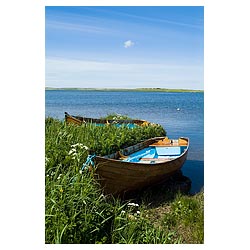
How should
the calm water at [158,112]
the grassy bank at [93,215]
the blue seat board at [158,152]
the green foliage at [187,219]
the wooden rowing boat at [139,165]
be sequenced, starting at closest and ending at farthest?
the grassy bank at [93,215] → the green foliage at [187,219] → the wooden rowing boat at [139,165] → the calm water at [158,112] → the blue seat board at [158,152]

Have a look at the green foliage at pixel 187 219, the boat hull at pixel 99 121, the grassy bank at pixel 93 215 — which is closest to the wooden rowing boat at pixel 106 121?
the boat hull at pixel 99 121

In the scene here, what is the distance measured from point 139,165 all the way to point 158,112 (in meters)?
2.56


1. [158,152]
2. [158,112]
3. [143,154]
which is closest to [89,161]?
[143,154]

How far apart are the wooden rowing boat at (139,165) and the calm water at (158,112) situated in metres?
0.29

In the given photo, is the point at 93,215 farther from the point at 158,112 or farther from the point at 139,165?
the point at 158,112

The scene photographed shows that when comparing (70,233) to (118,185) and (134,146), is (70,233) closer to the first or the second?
(118,185)

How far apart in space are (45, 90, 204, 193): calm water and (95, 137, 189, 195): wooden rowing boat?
29 centimetres

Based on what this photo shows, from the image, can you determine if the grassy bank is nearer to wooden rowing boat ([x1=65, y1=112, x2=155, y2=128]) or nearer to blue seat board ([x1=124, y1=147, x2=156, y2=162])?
blue seat board ([x1=124, y1=147, x2=156, y2=162])

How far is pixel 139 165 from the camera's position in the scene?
3824 millimetres

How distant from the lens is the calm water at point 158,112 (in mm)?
4535

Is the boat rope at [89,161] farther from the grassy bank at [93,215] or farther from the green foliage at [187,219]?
the green foliage at [187,219]

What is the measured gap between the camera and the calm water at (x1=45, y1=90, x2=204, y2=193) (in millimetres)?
4535
